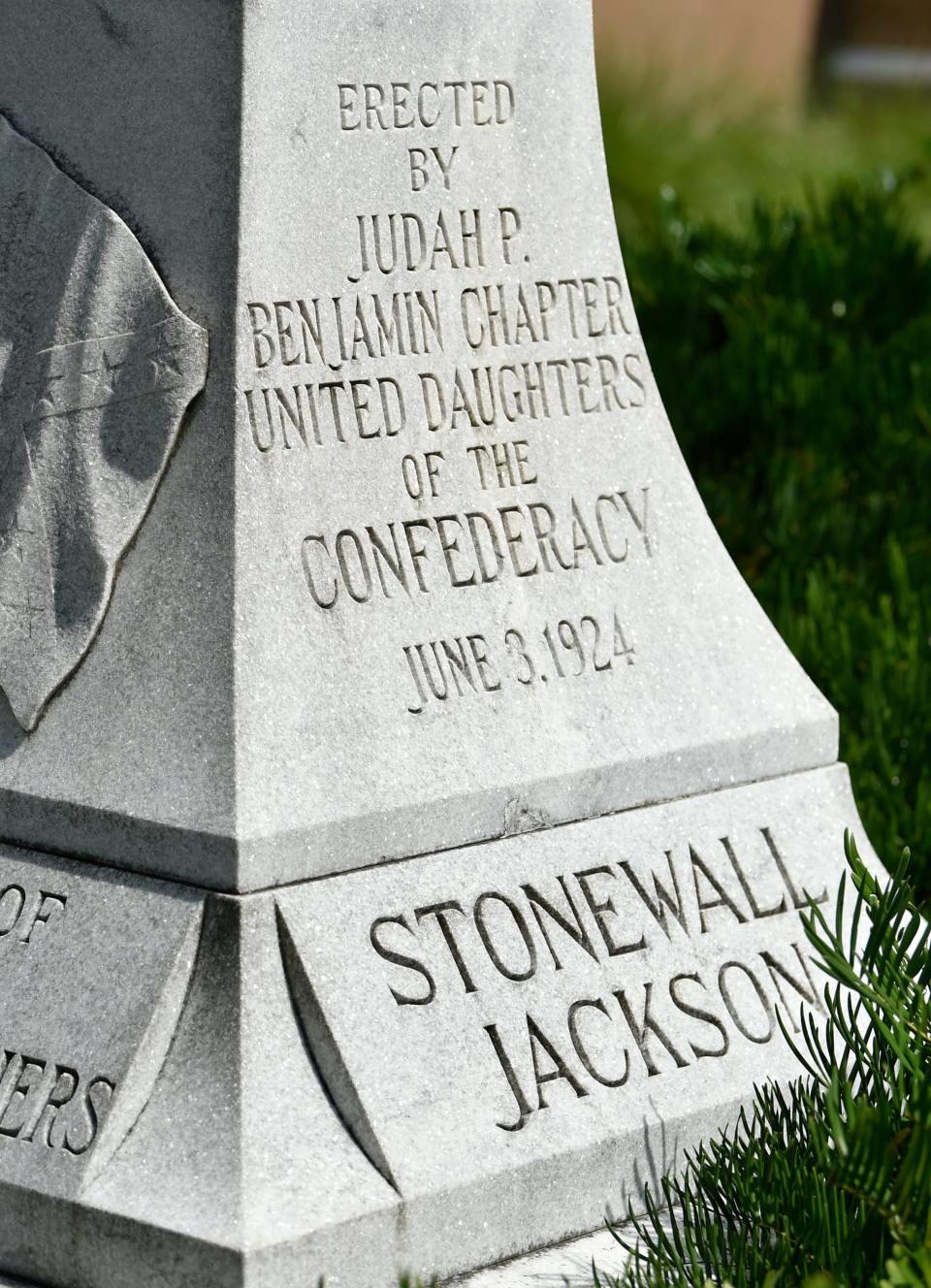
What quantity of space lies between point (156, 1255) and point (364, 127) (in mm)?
1424

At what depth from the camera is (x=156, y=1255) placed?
7.91ft

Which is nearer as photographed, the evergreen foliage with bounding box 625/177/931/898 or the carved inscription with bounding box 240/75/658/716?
the carved inscription with bounding box 240/75/658/716

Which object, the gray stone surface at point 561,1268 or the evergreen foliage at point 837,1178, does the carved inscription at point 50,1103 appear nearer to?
the gray stone surface at point 561,1268

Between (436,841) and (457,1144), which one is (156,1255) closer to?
(457,1144)

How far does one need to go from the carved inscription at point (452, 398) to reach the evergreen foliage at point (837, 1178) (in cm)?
64

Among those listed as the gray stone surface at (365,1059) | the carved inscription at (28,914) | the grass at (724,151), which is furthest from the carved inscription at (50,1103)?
the grass at (724,151)

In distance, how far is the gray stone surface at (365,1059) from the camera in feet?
8.05

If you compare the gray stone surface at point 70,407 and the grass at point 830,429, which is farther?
the grass at point 830,429

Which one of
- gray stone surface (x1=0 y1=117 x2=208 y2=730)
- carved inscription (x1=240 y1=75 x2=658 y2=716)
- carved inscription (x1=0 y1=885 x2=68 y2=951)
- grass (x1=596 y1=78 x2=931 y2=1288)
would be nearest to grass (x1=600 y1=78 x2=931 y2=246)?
grass (x1=596 y1=78 x2=931 y2=1288)

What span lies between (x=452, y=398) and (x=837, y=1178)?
119cm

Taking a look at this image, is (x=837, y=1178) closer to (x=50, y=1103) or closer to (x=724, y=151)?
(x=50, y=1103)

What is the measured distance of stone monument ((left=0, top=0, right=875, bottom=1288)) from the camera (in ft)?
8.34

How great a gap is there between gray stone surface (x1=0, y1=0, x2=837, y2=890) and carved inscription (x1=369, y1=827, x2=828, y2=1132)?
10 centimetres

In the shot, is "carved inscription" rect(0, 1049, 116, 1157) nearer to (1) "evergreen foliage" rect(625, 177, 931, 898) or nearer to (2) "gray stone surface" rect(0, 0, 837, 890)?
(2) "gray stone surface" rect(0, 0, 837, 890)
